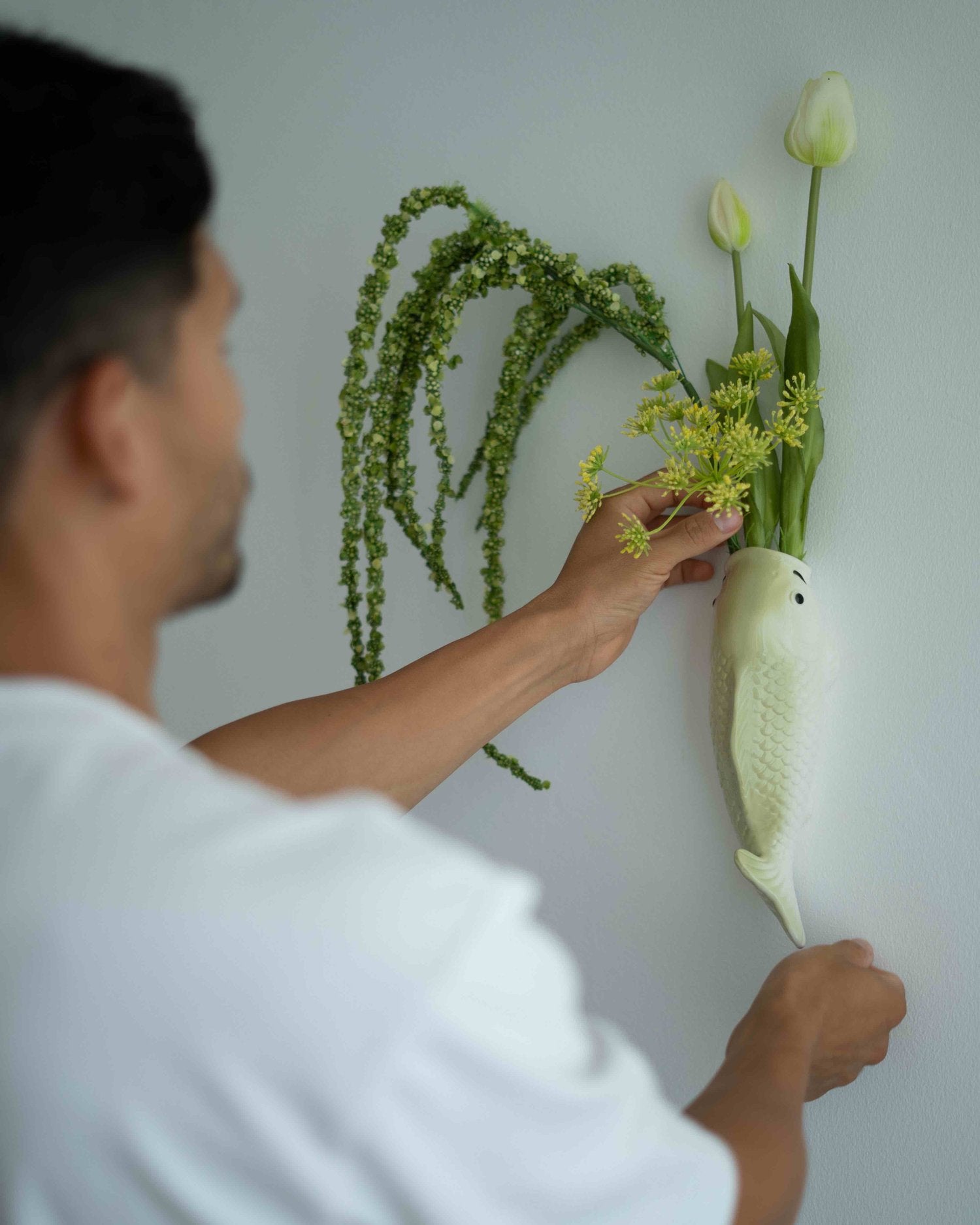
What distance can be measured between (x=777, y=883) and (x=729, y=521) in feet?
1.04

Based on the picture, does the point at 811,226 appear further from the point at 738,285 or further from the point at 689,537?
the point at 689,537

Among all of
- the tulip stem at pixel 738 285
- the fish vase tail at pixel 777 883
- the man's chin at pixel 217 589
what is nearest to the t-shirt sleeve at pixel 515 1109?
the man's chin at pixel 217 589

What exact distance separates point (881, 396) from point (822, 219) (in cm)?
17

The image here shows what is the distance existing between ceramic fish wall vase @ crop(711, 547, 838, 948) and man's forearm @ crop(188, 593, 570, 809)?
160 mm

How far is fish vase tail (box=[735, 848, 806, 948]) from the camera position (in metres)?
0.87

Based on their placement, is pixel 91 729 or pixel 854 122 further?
pixel 854 122

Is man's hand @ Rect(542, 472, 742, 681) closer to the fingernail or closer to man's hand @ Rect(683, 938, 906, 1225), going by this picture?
the fingernail

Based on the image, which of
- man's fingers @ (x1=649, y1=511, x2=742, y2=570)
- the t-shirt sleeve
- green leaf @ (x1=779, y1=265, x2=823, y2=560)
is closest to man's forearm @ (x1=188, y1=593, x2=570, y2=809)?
man's fingers @ (x1=649, y1=511, x2=742, y2=570)

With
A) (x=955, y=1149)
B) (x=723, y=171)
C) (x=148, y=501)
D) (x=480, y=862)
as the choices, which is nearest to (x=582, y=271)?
(x=723, y=171)

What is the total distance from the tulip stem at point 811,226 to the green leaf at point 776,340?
0.04 metres

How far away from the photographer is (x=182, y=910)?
44 centimetres

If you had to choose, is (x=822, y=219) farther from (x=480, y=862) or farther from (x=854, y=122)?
(x=480, y=862)

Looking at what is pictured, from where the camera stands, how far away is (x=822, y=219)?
0.90m

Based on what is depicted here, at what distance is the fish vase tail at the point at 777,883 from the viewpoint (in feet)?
2.85
